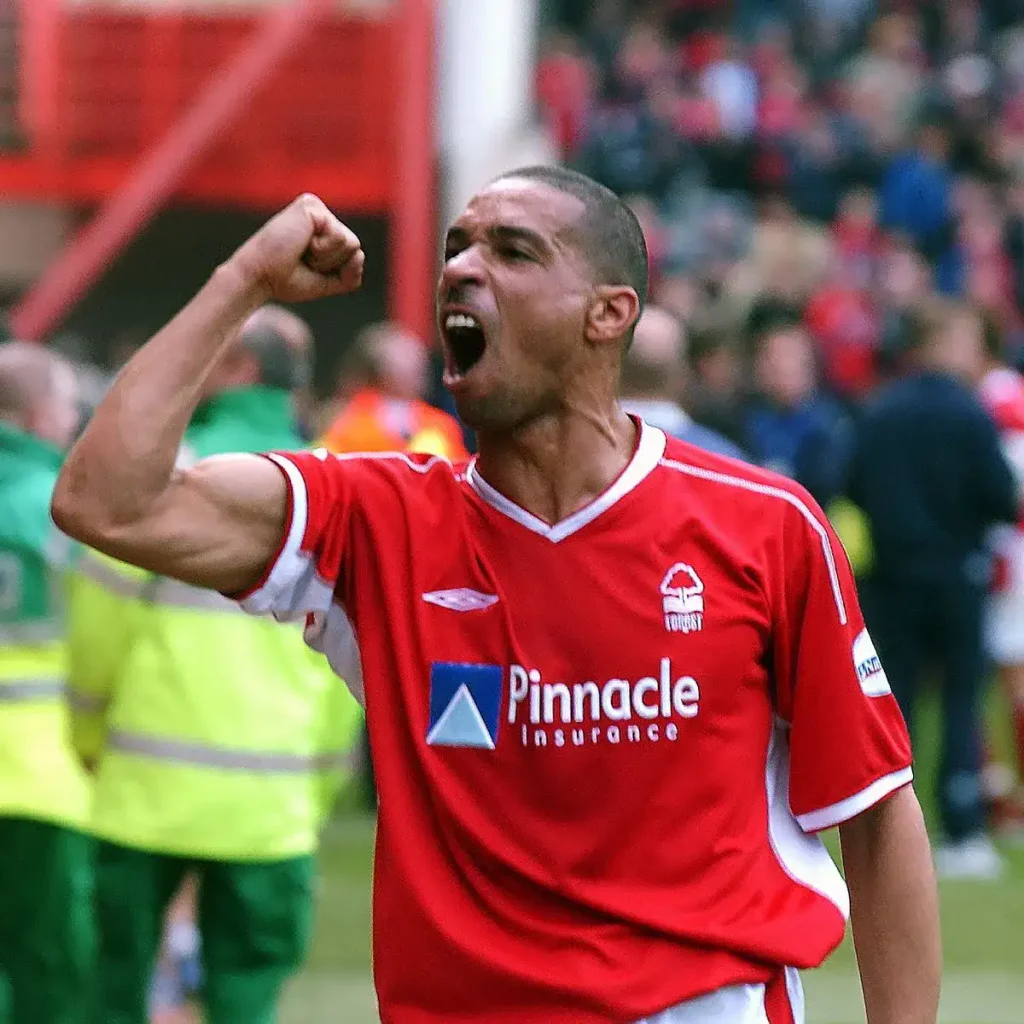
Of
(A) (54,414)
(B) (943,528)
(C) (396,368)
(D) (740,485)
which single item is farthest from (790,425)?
(D) (740,485)

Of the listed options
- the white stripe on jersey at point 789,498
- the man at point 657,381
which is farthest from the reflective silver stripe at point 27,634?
the white stripe on jersey at point 789,498

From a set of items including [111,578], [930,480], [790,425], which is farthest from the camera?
[790,425]

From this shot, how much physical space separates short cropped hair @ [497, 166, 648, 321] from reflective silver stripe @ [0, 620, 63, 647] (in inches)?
118

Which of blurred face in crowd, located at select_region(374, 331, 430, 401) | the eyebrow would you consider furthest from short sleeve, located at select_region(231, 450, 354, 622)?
blurred face in crowd, located at select_region(374, 331, 430, 401)

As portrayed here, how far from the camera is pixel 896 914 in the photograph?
3.45 m

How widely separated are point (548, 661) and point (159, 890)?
290 cm

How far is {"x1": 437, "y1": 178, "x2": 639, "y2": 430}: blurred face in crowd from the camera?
3.37 metres

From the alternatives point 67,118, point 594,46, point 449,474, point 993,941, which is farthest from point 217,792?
point 594,46

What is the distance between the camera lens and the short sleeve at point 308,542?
3363 mm

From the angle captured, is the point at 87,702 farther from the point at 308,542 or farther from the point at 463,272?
the point at 463,272

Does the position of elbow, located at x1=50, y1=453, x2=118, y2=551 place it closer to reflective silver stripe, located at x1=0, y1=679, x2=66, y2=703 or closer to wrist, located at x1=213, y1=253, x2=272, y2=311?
wrist, located at x1=213, y1=253, x2=272, y2=311

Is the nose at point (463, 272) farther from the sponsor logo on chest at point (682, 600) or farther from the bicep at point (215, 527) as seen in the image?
the sponsor logo on chest at point (682, 600)

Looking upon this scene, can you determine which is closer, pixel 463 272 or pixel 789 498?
pixel 463 272

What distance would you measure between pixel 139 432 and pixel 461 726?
24.0 inches
